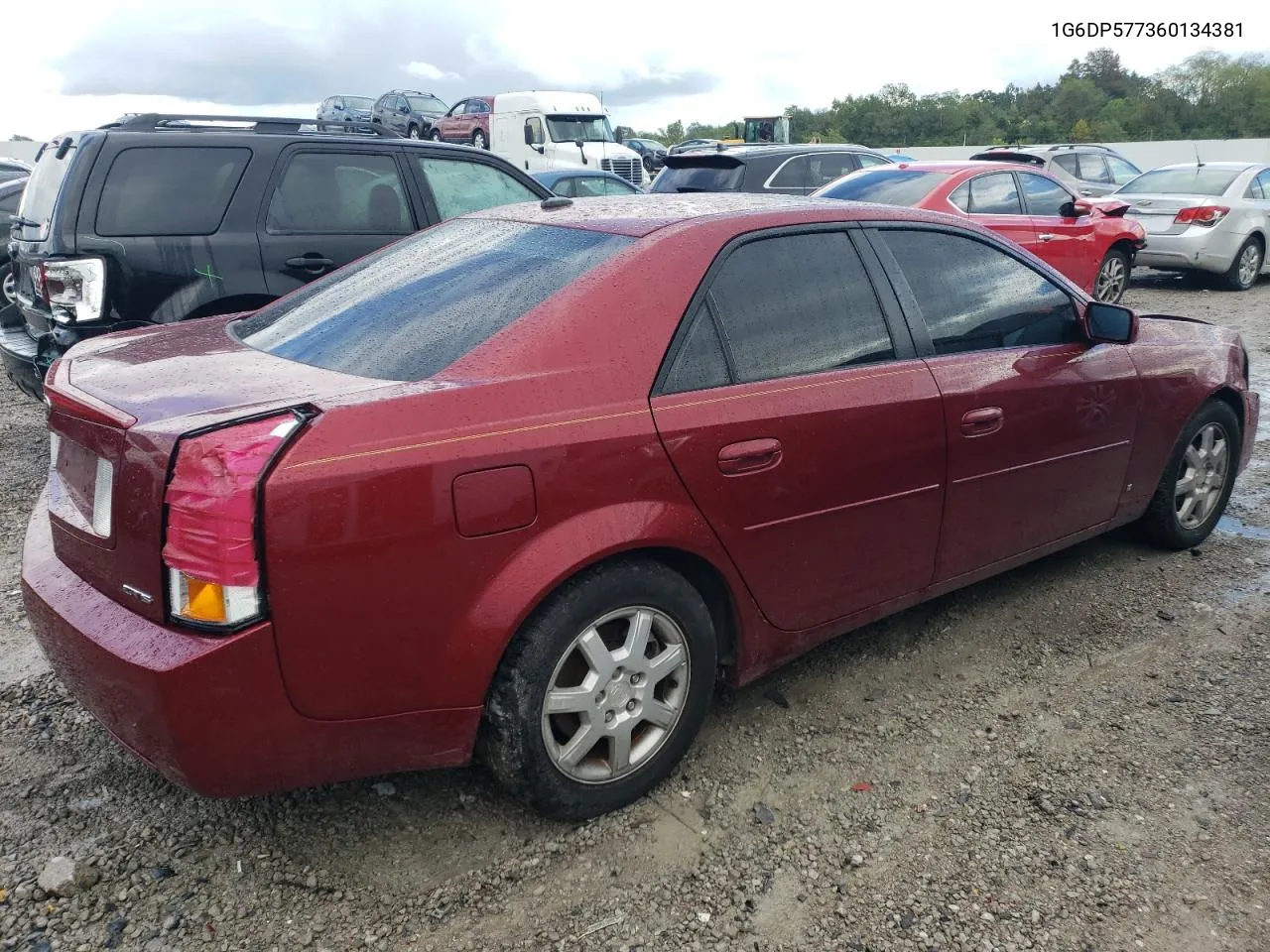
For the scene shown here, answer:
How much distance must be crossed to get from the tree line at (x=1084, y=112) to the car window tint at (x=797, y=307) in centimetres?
4567

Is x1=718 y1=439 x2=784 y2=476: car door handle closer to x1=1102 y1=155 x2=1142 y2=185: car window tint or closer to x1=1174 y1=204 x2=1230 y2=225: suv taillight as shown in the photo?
x1=1174 y1=204 x2=1230 y2=225: suv taillight

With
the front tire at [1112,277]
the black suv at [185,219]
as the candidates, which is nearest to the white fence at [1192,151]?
the front tire at [1112,277]

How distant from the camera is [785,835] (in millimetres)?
2777

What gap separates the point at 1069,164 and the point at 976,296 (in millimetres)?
14393

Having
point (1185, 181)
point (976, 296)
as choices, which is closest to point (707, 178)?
point (1185, 181)

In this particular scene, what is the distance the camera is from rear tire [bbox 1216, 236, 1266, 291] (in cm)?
1281

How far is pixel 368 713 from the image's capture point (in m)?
2.38

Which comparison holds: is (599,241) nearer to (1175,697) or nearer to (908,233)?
(908,233)

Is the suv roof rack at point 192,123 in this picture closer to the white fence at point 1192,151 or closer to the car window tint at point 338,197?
the car window tint at point 338,197

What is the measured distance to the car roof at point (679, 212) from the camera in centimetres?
313

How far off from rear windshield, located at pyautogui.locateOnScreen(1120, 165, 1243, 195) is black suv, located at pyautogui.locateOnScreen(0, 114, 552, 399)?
10.8m

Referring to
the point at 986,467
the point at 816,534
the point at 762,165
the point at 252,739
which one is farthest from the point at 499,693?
the point at 762,165

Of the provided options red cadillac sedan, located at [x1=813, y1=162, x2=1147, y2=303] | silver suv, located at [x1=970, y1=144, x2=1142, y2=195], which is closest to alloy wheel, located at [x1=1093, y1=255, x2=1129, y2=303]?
red cadillac sedan, located at [x1=813, y1=162, x2=1147, y2=303]

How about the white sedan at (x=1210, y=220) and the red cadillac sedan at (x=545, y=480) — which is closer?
the red cadillac sedan at (x=545, y=480)
